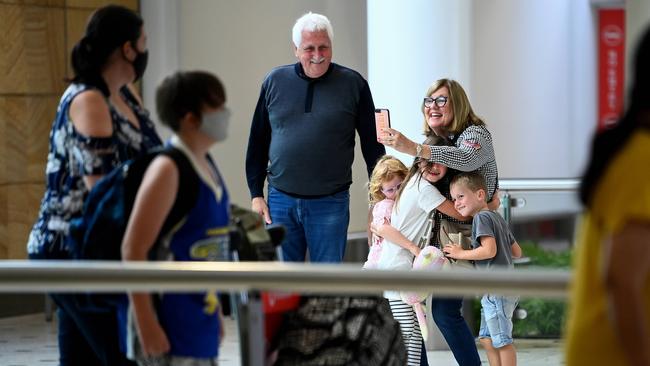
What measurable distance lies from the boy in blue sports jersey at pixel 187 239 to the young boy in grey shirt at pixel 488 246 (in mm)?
2842

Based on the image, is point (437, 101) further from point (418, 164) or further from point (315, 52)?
point (315, 52)

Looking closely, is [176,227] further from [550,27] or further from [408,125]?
[550,27]

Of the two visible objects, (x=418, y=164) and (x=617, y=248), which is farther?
A: (x=418, y=164)

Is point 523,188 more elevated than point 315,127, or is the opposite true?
point 315,127

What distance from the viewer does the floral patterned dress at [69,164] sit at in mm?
4441

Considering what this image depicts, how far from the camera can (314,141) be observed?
24.1ft

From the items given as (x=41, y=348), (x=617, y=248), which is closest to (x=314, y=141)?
(x=41, y=348)

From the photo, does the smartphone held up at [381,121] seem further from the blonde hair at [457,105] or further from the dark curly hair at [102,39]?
the dark curly hair at [102,39]

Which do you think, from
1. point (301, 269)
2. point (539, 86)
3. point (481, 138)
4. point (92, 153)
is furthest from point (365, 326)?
point (539, 86)

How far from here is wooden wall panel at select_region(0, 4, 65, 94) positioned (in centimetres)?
1043

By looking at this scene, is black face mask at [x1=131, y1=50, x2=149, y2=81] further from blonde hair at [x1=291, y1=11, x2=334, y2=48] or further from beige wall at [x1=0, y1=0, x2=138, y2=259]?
beige wall at [x1=0, y1=0, x2=138, y2=259]

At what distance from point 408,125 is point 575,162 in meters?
9.99

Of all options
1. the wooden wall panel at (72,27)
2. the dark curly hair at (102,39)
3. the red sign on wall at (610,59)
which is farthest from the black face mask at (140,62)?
the red sign on wall at (610,59)

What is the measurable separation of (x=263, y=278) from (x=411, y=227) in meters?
3.43
